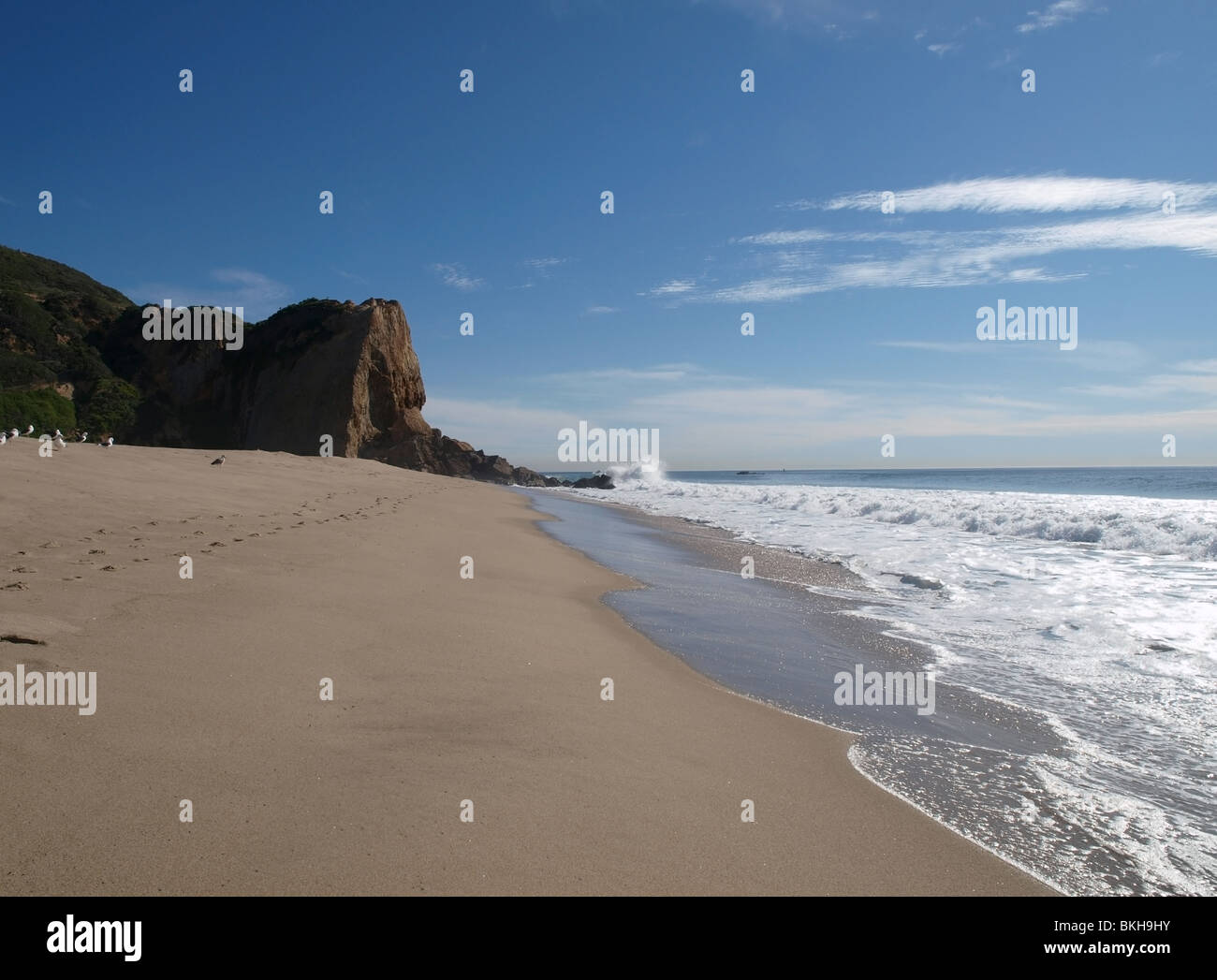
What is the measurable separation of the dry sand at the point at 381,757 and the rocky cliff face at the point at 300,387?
40.2 meters

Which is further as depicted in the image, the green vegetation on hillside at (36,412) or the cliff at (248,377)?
the cliff at (248,377)

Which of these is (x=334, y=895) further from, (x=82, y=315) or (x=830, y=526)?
(x=82, y=315)

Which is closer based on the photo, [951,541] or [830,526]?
[951,541]

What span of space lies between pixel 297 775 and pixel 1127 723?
17.2ft

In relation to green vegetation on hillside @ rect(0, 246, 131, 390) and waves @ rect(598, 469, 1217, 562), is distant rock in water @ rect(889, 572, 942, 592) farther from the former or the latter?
green vegetation on hillside @ rect(0, 246, 131, 390)

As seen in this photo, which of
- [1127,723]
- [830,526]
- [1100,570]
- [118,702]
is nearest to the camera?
[118,702]

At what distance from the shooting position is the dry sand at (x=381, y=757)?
2.44m

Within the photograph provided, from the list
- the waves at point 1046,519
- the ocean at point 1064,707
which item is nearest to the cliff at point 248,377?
the waves at point 1046,519

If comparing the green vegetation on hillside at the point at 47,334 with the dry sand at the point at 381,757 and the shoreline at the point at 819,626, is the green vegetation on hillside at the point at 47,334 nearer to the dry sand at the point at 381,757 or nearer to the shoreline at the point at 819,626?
the shoreline at the point at 819,626

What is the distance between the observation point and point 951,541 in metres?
16.1

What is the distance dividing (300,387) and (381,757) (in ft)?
155

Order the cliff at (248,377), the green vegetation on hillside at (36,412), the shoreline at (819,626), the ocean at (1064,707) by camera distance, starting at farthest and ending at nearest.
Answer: the cliff at (248,377)
the green vegetation on hillside at (36,412)
the shoreline at (819,626)
the ocean at (1064,707)

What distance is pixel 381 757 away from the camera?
3236mm
